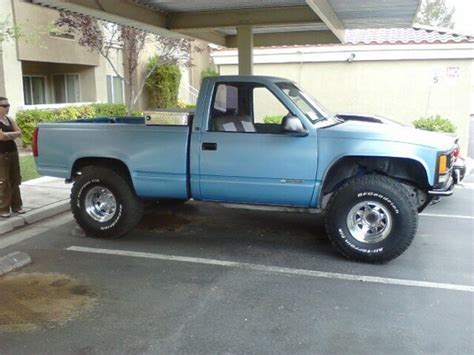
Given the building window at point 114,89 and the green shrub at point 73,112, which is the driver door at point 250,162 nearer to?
the green shrub at point 73,112

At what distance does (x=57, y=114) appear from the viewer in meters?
15.3

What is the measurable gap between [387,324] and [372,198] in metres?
1.75

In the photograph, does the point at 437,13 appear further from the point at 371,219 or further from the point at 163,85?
the point at 371,219

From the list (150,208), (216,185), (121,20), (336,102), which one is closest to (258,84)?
(216,185)

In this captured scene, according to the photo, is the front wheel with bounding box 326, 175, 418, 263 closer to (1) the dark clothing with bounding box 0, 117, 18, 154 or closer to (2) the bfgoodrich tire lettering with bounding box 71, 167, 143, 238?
(2) the bfgoodrich tire lettering with bounding box 71, 167, 143, 238

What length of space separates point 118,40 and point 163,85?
16.9 ft

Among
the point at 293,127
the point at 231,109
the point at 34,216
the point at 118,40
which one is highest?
the point at 118,40

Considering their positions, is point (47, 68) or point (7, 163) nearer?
point (7, 163)

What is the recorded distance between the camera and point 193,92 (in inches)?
1160

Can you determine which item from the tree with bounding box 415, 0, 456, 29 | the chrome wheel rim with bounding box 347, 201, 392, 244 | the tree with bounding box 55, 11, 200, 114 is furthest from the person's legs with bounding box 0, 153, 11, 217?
the tree with bounding box 415, 0, 456, 29

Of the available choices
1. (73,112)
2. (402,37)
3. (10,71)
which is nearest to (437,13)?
(402,37)

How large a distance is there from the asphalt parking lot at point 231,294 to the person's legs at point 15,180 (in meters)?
0.60

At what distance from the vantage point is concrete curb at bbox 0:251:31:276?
5.42 m

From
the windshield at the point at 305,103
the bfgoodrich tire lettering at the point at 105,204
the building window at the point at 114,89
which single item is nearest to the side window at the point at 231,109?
the windshield at the point at 305,103
